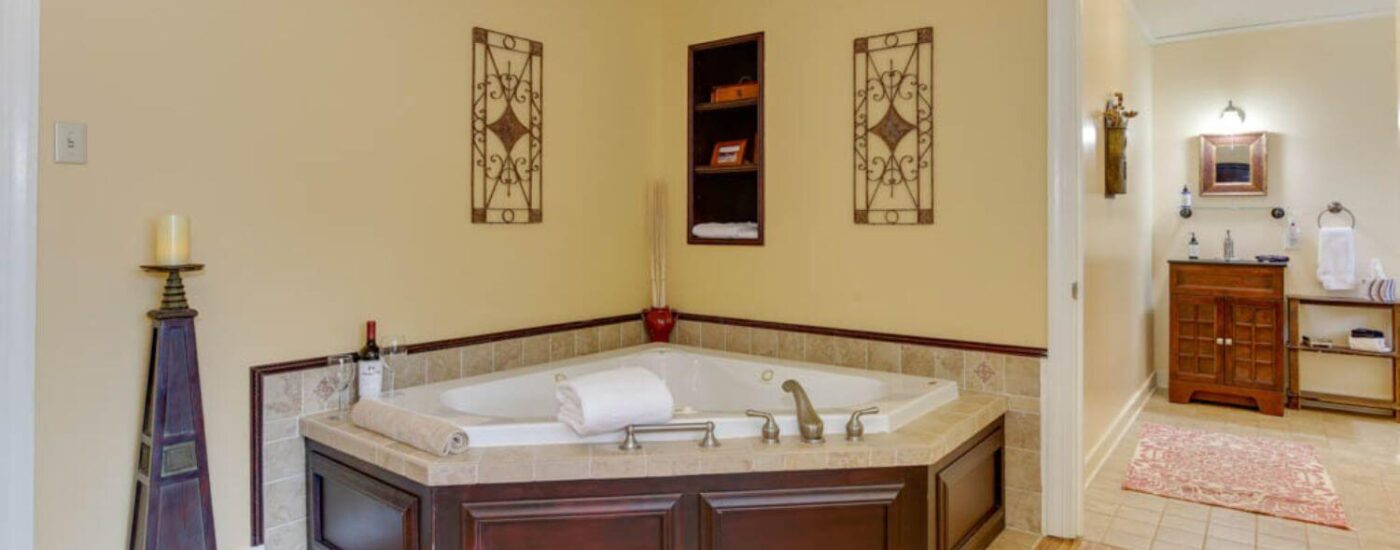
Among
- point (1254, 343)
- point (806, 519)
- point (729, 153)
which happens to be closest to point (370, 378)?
point (806, 519)

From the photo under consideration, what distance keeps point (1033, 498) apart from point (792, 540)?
3.95 ft

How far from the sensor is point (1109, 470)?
3.63 meters

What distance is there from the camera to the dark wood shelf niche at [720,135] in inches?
142

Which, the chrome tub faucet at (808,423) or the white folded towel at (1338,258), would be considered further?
the white folded towel at (1338,258)

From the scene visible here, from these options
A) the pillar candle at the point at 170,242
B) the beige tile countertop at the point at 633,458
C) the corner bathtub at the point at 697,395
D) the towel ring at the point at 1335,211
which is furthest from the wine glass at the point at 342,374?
the towel ring at the point at 1335,211

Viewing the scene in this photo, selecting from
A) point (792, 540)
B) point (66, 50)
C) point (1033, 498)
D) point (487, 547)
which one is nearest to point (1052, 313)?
point (1033, 498)

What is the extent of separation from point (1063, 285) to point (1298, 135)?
3.35 m

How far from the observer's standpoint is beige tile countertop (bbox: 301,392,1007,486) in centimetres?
197

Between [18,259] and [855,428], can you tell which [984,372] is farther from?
[18,259]

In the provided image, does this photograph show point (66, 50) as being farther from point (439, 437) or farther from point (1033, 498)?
point (1033, 498)

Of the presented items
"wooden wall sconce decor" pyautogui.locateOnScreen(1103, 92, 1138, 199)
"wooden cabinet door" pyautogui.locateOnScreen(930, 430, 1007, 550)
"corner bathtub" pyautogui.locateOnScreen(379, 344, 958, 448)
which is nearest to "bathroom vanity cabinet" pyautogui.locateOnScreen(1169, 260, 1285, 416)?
"wooden wall sconce decor" pyautogui.locateOnScreen(1103, 92, 1138, 199)

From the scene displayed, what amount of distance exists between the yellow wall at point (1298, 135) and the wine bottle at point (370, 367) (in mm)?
4941

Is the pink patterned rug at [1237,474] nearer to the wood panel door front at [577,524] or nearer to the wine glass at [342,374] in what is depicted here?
the wood panel door front at [577,524]

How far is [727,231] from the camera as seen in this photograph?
3.61 metres
